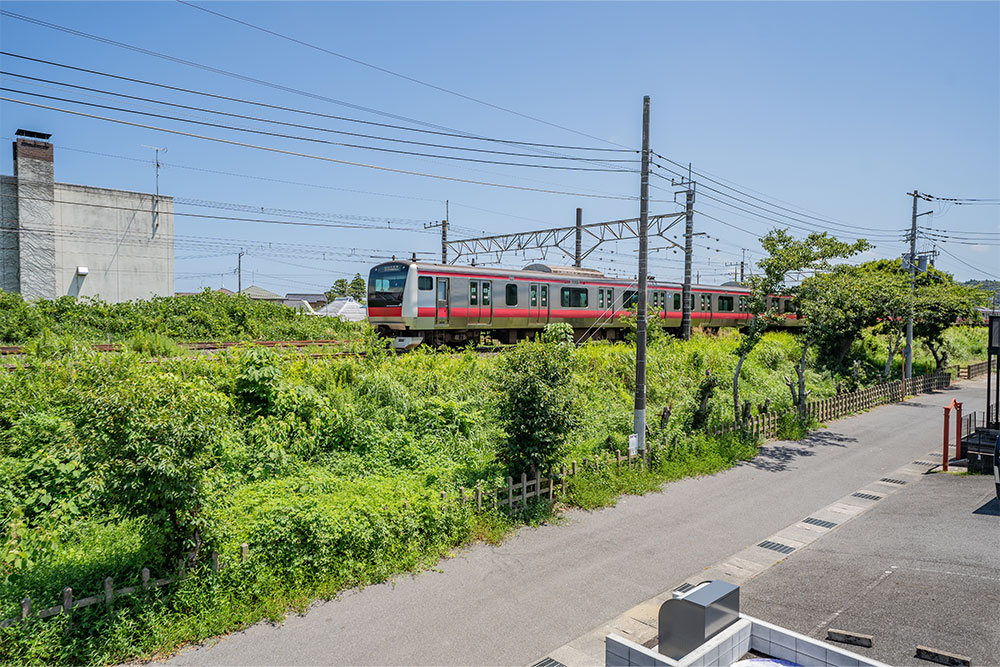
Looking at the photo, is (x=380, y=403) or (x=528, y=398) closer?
(x=528, y=398)

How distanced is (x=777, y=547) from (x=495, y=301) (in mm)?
12618

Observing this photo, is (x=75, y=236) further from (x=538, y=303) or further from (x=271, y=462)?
(x=271, y=462)

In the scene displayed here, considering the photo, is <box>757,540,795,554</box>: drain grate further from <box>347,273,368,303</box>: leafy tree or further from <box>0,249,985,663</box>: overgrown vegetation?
<box>347,273,368,303</box>: leafy tree

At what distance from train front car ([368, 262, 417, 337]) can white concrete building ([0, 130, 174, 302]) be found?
39.0ft

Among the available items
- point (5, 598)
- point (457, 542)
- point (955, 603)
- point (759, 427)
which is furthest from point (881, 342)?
point (5, 598)

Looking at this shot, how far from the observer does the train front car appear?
17.4 meters

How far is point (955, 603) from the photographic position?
20.1ft

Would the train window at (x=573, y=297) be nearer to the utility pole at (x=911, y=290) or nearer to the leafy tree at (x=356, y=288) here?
the utility pole at (x=911, y=290)

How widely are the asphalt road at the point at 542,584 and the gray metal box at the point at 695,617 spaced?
206 cm

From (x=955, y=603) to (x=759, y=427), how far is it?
813 cm

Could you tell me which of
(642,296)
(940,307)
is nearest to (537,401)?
(642,296)

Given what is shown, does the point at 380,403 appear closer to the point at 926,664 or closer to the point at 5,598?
the point at 5,598

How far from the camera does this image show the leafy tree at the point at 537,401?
872 cm

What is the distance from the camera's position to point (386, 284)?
18.1 meters
